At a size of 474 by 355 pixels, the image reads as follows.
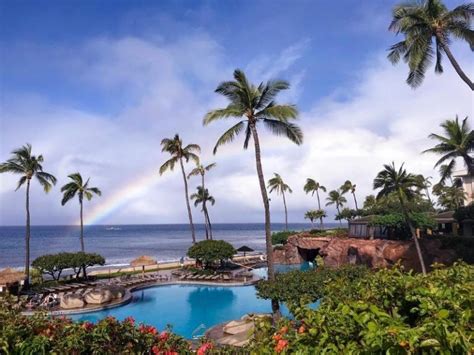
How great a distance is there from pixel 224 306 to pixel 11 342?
25.3 m

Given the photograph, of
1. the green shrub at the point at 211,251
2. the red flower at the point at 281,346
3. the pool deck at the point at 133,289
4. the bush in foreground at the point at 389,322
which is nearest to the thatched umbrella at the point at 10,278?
the pool deck at the point at 133,289

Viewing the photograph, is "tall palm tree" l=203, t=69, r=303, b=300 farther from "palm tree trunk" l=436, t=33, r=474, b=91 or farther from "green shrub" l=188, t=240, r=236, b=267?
"green shrub" l=188, t=240, r=236, b=267

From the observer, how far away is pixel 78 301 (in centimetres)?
2606

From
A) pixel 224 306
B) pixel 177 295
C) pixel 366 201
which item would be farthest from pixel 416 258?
pixel 366 201

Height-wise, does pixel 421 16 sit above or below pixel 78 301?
above

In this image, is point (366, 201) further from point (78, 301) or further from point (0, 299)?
point (0, 299)

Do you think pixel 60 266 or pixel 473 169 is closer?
pixel 473 169

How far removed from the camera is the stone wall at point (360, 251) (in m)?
34.8

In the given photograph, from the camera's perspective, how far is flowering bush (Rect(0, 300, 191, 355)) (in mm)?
4469

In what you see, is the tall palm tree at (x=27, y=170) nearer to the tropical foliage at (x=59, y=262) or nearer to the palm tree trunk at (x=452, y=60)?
the tropical foliage at (x=59, y=262)

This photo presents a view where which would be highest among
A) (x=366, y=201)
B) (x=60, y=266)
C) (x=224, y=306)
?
(x=366, y=201)

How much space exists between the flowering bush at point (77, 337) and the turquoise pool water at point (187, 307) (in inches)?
681

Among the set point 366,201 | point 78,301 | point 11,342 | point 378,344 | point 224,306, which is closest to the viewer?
point 378,344

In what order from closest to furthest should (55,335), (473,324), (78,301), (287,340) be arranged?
(473,324) < (287,340) < (55,335) < (78,301)
